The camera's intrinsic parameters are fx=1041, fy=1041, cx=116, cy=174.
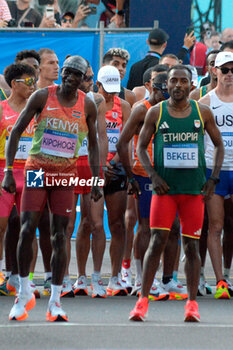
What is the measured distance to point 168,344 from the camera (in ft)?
24.1

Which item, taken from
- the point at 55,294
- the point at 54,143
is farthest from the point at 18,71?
the point at 55,294

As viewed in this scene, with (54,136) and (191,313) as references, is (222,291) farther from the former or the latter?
(54,136)

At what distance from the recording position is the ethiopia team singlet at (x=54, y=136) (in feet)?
27.4

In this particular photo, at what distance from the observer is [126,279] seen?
10633 millimetres

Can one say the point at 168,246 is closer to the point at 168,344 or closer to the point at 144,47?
the point at 168,344

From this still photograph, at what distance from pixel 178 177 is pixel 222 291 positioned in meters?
1.94

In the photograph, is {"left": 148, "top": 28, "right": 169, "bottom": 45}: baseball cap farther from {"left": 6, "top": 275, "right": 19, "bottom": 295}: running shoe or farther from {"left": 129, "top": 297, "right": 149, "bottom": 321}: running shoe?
{"left": 129, "top": 297, "right": 149, "bottom": 321}: running shoe

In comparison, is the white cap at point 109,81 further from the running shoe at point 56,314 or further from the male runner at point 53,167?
the running shoe at point 56,314

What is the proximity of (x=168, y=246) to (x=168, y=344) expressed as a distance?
8.42ft

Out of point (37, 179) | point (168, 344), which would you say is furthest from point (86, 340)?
point (37, 179)

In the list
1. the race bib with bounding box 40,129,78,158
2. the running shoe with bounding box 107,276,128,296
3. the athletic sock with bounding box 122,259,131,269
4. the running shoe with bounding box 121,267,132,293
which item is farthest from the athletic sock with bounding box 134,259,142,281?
the race bib with bounding box 40,129,78,158

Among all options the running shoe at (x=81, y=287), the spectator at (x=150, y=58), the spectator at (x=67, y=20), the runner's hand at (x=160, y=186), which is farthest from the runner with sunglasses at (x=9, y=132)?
the spectator at (x=67, y=20)

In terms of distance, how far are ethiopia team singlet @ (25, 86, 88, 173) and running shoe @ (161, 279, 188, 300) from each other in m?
2.08

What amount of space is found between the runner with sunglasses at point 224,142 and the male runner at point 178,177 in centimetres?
160
